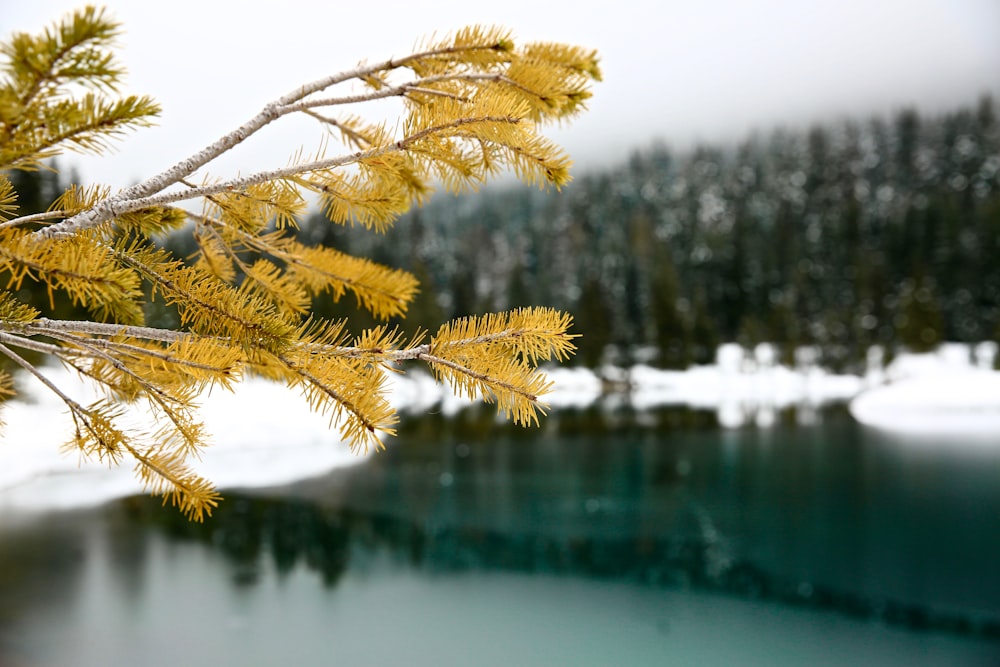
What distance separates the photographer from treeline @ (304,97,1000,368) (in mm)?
39531

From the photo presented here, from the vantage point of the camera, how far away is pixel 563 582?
10102mm

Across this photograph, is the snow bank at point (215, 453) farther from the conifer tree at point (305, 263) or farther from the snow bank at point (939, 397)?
the snow bank at point (939, 397)

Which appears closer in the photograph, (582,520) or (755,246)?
(582,520)

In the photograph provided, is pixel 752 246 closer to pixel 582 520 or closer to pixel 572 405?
pixel 572 405

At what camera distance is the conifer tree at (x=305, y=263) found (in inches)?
39.9

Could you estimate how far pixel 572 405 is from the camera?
105 ft

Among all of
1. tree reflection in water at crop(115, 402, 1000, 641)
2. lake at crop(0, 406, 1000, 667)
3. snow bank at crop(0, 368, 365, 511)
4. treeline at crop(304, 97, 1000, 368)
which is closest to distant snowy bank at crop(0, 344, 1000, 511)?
snow bank at crop(0, 368, 365, 511)

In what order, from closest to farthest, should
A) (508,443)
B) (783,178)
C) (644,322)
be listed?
1. (508,443)
2. (644,322)
3. (783,178)

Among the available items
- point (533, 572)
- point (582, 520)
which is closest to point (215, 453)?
point (582, 520)

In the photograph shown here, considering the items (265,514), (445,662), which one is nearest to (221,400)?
(265,514)

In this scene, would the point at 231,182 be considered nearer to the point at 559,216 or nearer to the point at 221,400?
the point at 221,400

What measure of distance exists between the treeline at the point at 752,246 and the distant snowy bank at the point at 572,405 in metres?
1.66

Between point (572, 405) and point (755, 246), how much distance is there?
30416mm

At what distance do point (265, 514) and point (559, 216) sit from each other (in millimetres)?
54684
